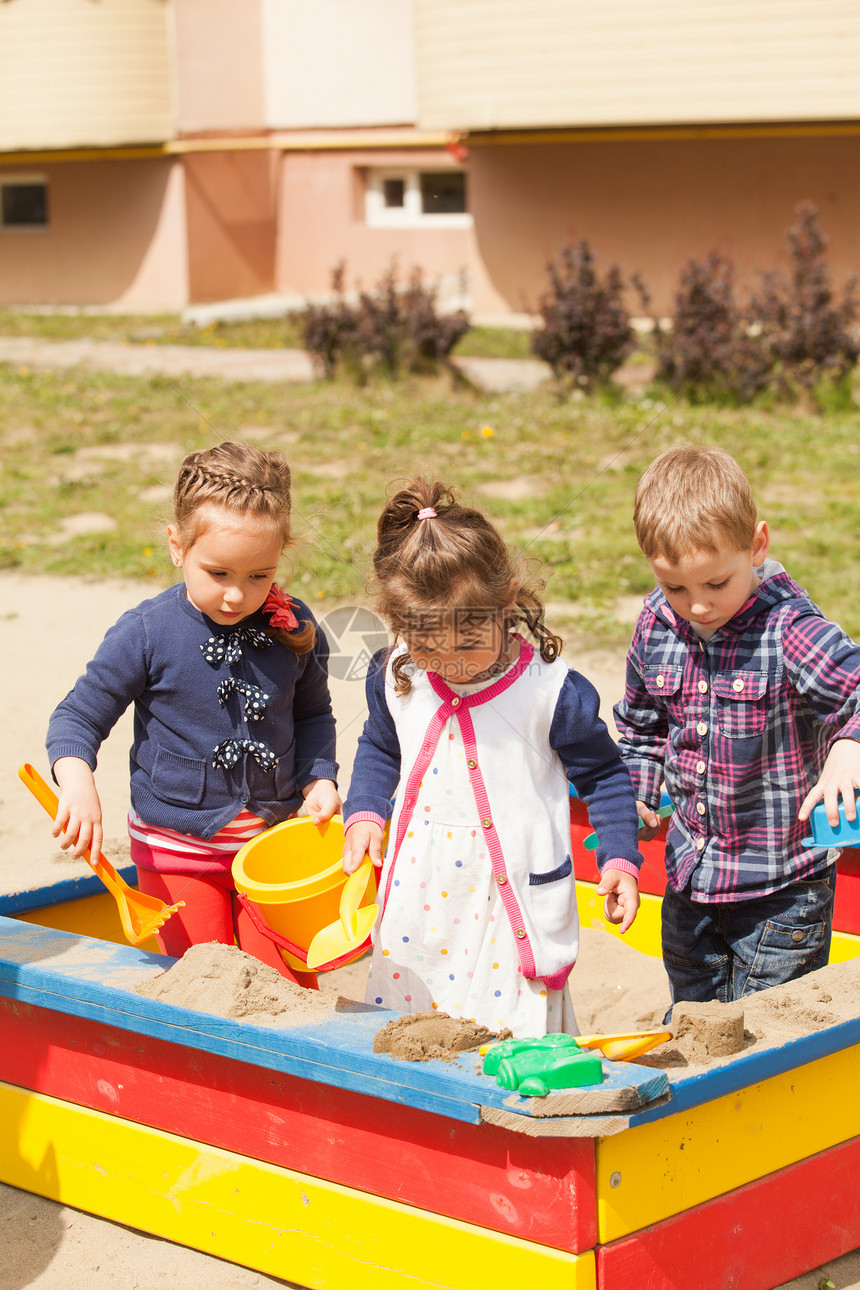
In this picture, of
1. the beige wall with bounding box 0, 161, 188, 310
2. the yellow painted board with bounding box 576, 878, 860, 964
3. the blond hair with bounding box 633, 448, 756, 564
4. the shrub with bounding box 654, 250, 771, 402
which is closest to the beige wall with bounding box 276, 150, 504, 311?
the beige wall with bounding box 0, 161, 188, 310

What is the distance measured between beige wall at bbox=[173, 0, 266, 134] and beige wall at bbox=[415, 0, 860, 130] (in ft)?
12.9

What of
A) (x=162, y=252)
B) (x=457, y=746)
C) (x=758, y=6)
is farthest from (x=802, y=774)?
(x=162, y=252)

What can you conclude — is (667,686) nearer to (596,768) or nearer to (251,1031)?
(596,768)

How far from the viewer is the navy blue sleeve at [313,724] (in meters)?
2.89

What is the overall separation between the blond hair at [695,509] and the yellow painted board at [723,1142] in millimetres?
871

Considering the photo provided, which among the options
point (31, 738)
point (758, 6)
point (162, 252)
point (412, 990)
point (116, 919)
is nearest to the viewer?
point (412, 990)

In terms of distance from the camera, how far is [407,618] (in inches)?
89.4

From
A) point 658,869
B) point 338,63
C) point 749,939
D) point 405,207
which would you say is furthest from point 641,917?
point 338,63

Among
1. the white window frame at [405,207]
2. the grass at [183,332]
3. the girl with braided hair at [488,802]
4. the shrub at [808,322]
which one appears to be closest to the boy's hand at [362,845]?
the girl with braided hair at [488,802]

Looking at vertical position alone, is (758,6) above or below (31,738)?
above

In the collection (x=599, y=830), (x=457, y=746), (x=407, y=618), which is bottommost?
(x=599, y=830)

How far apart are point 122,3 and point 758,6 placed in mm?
7689

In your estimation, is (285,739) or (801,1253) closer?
(801,1253)

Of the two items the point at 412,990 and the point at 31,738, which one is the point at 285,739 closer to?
the point at 412,990
